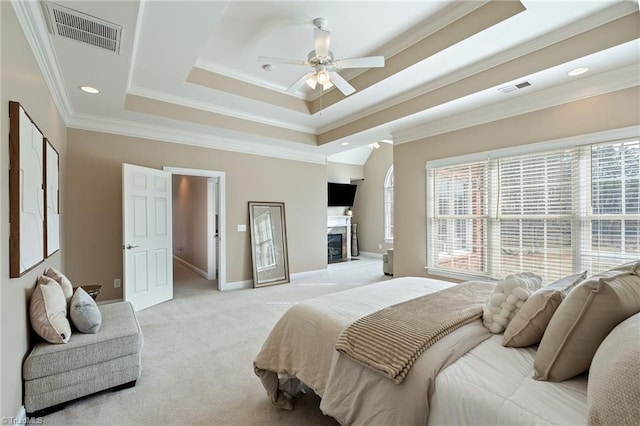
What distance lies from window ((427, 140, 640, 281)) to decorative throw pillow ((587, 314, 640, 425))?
2588 mm

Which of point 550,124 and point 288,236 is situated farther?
point 288,236

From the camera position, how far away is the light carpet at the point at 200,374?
6.25 feet

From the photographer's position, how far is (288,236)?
229 inches

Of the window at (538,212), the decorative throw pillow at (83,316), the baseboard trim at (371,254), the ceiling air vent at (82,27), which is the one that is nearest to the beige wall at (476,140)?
the window at (538,212)

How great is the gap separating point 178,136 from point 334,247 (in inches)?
208

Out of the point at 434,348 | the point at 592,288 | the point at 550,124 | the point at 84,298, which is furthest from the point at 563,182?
the point at 84,298

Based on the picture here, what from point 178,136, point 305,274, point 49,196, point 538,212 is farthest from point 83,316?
point 538,212

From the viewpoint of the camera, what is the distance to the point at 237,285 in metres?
5.14

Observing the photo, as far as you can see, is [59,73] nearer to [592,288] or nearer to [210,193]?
[210,193]

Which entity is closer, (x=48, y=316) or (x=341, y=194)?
(x=48, y=316)

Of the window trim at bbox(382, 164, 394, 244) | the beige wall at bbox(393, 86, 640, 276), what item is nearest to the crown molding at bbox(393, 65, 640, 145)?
the beige wall at bbox(393, 86, 640, 276)

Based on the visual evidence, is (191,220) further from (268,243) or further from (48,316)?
(48,316)

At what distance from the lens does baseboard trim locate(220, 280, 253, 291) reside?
5019mm

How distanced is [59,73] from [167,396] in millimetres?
3037
